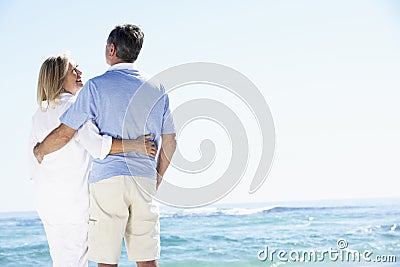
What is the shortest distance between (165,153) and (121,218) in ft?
1.14

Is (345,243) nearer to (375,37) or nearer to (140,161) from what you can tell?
(375,37)

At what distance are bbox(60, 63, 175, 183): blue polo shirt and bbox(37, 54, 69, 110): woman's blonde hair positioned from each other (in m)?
0.21

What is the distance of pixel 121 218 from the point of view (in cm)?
246

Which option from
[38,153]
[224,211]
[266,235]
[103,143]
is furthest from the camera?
[224,211]

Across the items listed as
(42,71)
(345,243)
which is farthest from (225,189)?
(345,243)

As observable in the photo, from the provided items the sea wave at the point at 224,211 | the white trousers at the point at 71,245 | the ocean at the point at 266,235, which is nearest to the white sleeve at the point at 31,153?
the white trousers at the point at 71,245

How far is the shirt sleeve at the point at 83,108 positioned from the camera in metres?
2.43

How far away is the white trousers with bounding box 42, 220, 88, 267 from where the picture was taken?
8.71 ft

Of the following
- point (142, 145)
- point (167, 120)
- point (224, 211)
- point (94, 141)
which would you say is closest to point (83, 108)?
point (94, 141)

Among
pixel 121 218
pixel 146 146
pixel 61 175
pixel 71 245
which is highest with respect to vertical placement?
pixel 146 146

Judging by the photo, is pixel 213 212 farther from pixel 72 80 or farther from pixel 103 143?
pixel 103 143

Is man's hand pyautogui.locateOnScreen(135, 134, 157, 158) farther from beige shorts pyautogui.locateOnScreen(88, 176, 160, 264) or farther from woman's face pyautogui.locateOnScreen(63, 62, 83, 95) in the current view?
woman's face pyautogui.locateOnScreen(63, 62, 83, 95)

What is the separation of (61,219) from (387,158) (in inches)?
439

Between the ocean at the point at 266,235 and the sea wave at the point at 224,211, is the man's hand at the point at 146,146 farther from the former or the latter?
the sea wave at the point at 224,211
